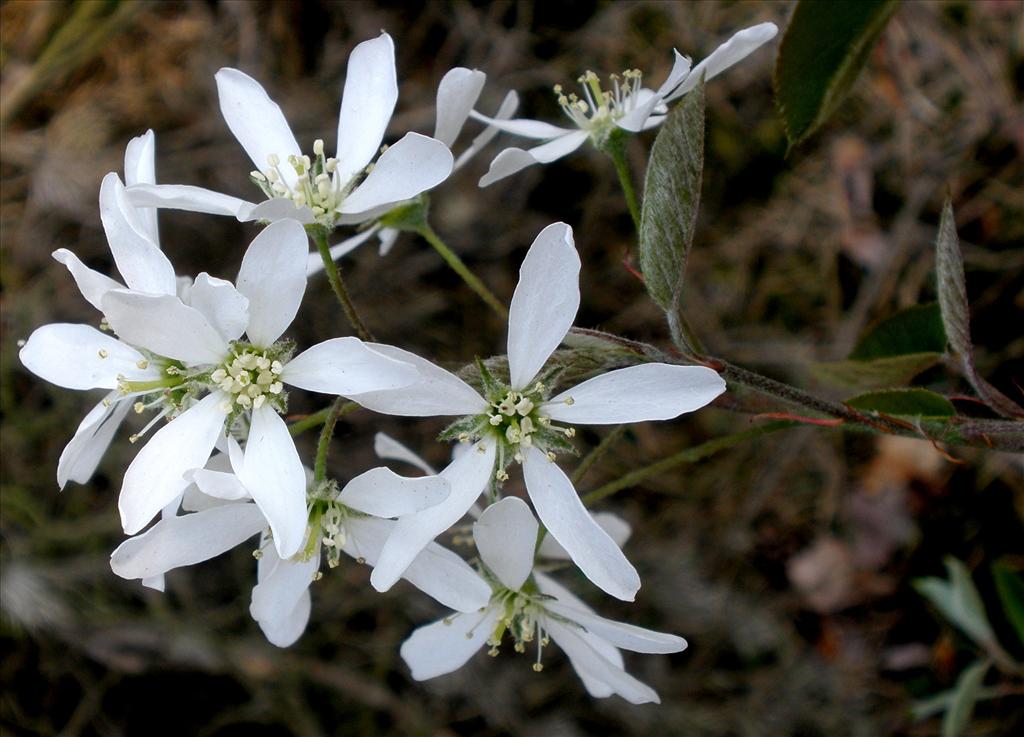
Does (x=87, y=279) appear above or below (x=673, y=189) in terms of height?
below

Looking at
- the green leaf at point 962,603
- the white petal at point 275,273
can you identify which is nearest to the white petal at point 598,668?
the white petal at point 275,273

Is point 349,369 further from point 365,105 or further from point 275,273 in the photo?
point 365,105

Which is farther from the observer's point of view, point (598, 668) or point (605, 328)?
point (605, 328)

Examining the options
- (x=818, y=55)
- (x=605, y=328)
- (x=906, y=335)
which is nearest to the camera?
(x=818, y=55)

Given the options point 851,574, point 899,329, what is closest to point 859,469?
point 851,574

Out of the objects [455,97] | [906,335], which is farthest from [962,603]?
[455,97]

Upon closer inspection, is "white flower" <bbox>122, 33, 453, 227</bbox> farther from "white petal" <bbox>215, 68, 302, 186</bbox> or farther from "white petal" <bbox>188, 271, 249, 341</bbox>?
"white petal" <bbox>188, 271, 249, 341</bbox>

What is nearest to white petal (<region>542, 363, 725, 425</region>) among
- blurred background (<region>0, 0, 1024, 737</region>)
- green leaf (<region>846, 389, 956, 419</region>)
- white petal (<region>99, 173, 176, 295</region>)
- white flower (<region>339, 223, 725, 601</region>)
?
white flower (<region>339, 223, 725, 601</region>)
